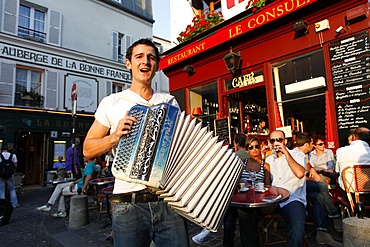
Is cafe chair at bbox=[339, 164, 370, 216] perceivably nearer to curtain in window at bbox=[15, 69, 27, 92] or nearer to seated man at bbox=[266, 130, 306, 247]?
seated man at bbox=[266, 130, 306, 247]

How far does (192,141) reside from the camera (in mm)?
1415

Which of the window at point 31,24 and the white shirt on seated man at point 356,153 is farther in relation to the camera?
the window at point 31,24

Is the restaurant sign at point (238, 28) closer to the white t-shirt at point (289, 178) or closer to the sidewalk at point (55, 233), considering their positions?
the white t-shirt at point (289, 178)

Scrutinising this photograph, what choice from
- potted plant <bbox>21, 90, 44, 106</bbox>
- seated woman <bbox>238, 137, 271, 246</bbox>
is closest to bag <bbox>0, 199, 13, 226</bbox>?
seated woman <bbox>238, 137, 271, 246</bbox>

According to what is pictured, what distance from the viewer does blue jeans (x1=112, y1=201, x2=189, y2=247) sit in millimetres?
1365

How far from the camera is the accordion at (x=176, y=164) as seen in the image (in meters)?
1.21

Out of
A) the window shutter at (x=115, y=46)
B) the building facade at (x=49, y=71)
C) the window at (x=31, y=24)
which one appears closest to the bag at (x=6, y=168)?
the building facade at (x=49, y=71)


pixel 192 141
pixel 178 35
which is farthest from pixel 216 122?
pixel 192 141

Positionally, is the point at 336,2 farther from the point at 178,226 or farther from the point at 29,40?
the point at 29,40

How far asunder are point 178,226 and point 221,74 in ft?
18.5

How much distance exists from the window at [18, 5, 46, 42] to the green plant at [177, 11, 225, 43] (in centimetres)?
1017

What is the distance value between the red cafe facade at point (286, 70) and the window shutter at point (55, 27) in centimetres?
938

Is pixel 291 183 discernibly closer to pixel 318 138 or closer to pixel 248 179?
pixel 248 179

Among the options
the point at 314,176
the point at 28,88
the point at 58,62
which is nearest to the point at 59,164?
the point at 28,88
